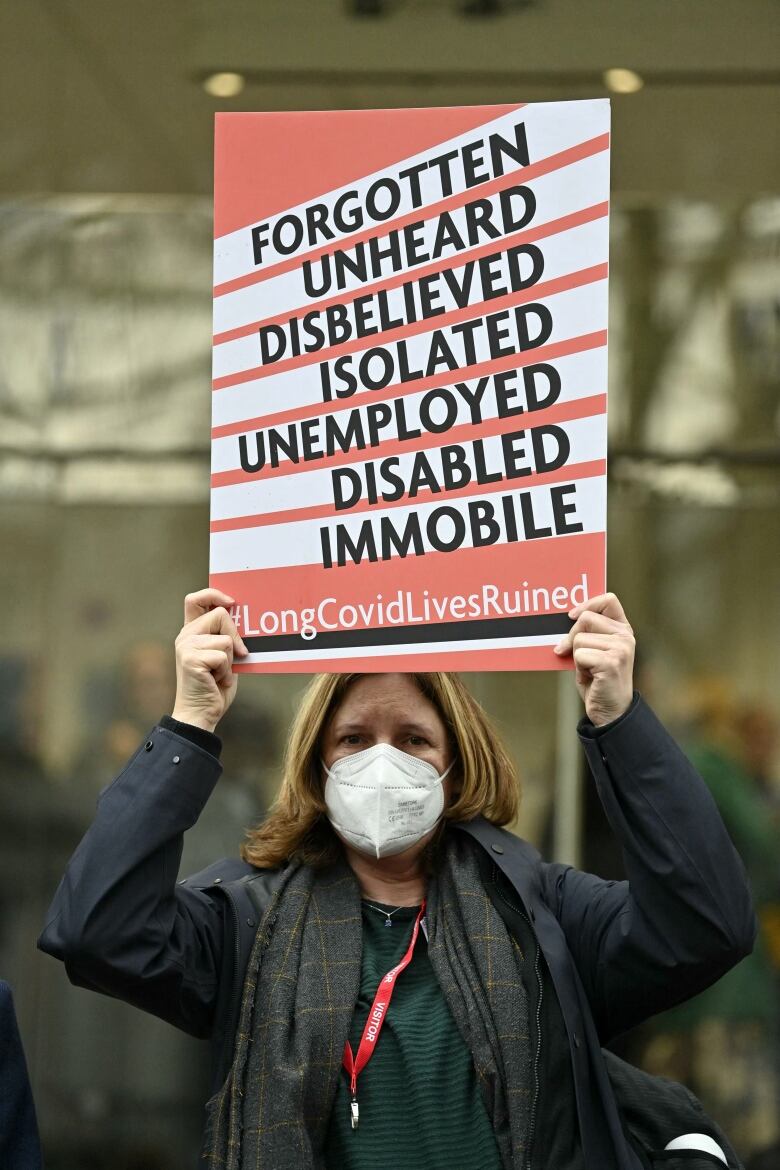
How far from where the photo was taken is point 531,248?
267cm

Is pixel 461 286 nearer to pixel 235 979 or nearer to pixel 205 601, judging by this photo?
pixel 205 601

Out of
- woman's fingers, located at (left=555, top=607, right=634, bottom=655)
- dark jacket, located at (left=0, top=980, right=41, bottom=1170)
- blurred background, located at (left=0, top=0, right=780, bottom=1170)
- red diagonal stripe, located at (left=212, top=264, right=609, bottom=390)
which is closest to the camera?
dark jacket, located at (left=0, top=980, right=41, bottom=1170)

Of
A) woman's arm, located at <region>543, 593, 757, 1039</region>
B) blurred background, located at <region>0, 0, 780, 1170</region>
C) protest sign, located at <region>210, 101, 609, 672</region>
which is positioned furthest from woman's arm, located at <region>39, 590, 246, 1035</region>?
blurred background, located at <region>0, 0, 780, 1170</region>

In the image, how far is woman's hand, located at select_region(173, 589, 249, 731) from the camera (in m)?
2.61

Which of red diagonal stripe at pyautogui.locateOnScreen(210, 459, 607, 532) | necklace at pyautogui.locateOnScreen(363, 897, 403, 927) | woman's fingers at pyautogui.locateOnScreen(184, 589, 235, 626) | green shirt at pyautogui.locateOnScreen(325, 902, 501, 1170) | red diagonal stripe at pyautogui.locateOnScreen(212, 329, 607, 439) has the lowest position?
green shirt at pyautogui.locateOnScreen(325, 902, 501, 1170)

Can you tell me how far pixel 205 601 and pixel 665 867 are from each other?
835 mm

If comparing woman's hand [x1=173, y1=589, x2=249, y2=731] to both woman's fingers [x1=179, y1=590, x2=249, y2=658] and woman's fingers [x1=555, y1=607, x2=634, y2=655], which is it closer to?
woman's fingers [x1=179, y1=590, x2=249, y2=658]

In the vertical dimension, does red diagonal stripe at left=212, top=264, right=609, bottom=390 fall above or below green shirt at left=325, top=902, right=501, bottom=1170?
above

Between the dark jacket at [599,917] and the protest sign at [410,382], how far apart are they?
8.8 inches

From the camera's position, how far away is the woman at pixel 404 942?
2482 millimetres

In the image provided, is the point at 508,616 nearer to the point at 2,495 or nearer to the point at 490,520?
the point at 490,520

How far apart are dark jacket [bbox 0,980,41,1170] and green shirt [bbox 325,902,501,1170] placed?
44 centimetres

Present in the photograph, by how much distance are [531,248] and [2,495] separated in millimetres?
3664

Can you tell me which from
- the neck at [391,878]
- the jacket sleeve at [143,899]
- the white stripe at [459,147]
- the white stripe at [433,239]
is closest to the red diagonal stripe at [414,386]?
the white stripe at [433,239]
